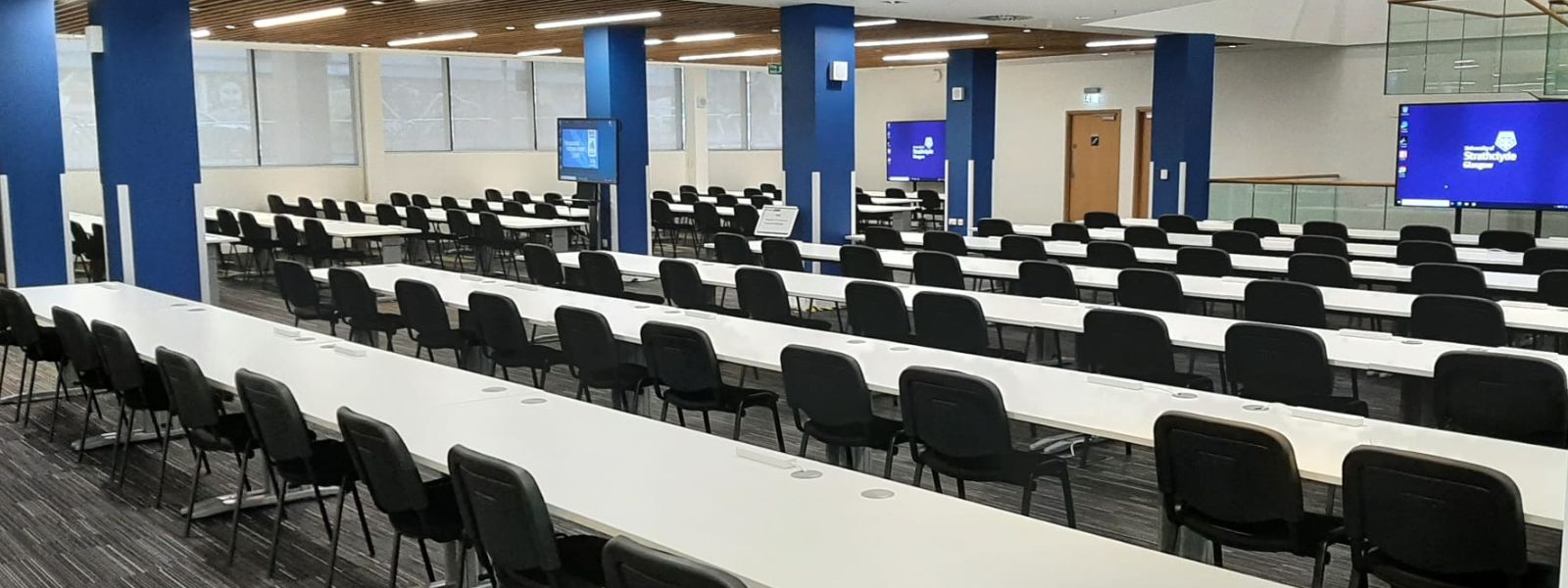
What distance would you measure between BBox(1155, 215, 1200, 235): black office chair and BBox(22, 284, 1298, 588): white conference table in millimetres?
9943

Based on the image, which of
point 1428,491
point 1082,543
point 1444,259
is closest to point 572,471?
point 1082,543

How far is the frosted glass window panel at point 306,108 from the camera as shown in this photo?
18.0 metres

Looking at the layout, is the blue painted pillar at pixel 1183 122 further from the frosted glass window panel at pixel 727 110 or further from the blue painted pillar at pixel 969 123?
the frosted glass window panel at pixel 727 110

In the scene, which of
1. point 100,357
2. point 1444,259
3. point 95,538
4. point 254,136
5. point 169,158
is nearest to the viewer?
point 95,538

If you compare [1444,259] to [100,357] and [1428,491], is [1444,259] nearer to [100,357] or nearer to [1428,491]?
[1428,491]

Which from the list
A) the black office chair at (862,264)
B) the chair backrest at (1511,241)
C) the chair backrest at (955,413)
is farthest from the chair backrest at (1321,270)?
the chair backrest at (955,413)

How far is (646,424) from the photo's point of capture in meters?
4.18

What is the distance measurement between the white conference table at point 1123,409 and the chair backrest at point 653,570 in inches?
24.7

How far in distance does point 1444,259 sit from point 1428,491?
292 inches

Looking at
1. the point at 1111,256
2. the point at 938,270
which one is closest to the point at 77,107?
the point at 938,270

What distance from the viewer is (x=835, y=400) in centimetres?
498

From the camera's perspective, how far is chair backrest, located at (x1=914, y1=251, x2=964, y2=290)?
357 inches

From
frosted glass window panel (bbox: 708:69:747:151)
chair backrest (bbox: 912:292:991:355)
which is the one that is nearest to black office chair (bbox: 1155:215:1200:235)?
chair backrest (bbox: 912:292:991:355)

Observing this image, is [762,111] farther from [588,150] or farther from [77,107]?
[77,107]
